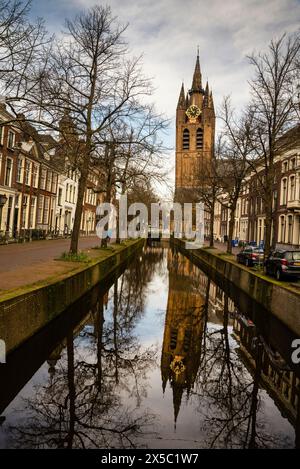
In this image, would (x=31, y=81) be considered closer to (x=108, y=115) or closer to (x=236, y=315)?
(x=108, y=115)

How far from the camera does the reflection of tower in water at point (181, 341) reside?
7863 millimetres

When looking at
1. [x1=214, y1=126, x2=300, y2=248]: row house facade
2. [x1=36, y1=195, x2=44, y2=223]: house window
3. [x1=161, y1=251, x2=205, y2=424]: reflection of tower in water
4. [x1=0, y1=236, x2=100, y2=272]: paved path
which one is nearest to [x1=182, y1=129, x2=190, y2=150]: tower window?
[x1=214, y1=126, x2=300, y2=248]: row house facade

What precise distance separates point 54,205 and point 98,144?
28440mm

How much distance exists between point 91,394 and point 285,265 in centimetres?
1158

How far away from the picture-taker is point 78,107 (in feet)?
59.6

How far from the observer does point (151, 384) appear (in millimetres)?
7754

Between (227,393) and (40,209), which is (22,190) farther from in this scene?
(227,393)

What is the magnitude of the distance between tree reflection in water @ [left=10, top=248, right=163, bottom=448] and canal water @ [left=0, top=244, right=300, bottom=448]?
0.06 feet

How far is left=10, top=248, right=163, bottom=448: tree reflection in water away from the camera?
18.0 ft

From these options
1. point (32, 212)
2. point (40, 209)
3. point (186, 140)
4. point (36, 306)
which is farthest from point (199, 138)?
point (36, 306)

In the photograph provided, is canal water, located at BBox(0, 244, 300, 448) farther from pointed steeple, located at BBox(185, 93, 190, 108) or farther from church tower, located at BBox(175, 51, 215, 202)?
pointed steeple, located at BBox(185, 93, 190, 108)

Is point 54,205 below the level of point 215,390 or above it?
above

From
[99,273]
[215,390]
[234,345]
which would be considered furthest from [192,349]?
[99,273]
